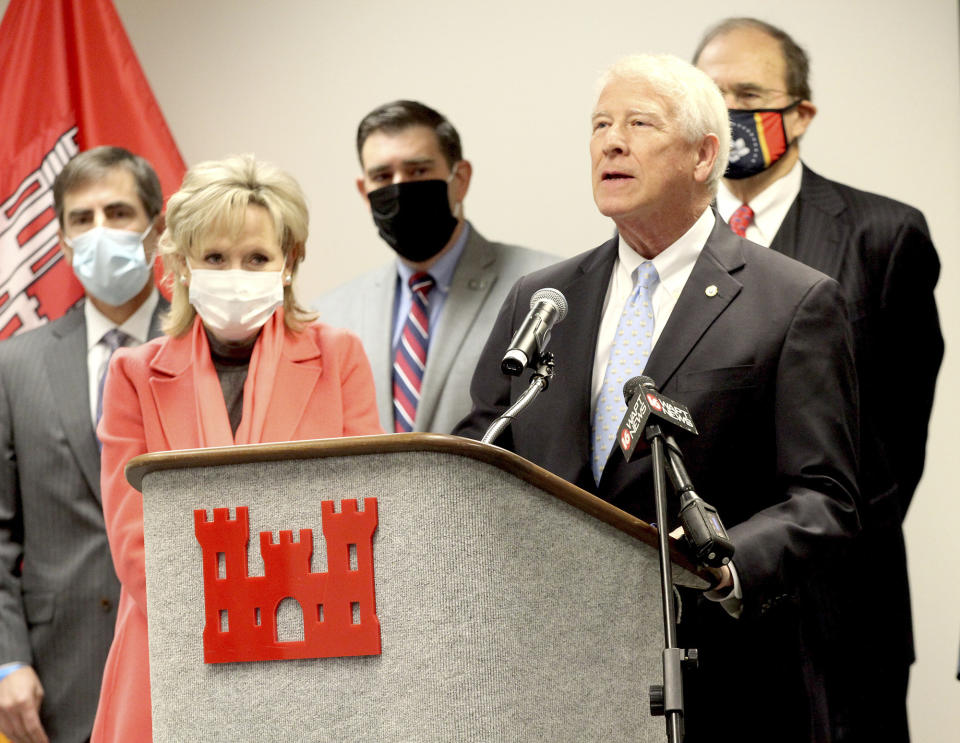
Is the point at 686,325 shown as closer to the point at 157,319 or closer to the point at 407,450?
the point at 407,450

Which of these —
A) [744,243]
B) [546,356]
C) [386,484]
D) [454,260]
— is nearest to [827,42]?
[454,260]

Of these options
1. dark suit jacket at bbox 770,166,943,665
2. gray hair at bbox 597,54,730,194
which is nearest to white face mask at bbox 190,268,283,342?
gray hair at bbox 597,54,730,194

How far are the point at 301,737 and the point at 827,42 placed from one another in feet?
10.2

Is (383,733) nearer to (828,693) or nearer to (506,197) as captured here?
(828,693)

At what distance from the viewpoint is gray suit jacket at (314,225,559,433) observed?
11.4ft

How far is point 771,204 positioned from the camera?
3.24m

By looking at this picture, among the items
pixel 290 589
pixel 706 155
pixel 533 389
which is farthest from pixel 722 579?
pixel 706 155

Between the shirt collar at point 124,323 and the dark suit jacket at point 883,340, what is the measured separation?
5.64ft

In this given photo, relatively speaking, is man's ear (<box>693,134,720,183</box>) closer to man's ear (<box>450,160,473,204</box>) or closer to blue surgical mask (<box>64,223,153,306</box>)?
man's ear (<box>450,160,473,204</box>)

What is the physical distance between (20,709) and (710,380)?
6.31 feet

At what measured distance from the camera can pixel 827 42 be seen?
A: 4.06m

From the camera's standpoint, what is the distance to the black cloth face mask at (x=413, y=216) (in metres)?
3.62

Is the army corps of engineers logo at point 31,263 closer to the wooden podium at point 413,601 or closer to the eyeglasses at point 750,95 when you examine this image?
the eyeglasses at point 750,95

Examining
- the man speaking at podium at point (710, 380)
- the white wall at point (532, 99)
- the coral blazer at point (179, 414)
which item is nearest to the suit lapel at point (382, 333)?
the white wall at point (532, 99)
